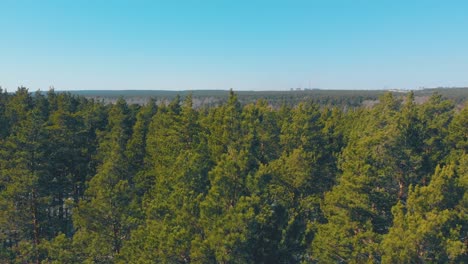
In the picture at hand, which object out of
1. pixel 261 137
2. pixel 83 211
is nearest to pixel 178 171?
pixel 83 211

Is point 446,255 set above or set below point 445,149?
below

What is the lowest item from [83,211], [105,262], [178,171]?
[105,262]

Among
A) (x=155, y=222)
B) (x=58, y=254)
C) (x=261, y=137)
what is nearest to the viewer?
(x=155, y=222)

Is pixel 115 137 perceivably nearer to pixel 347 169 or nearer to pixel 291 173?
pixel 291 173

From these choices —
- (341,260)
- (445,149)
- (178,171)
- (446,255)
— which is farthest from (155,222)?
(445,149)

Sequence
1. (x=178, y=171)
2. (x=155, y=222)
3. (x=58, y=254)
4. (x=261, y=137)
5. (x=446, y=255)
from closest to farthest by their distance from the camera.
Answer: (x=446, y=255) → (x=155, y=222) → (x=58, y=254) → (x=178, y=171) → (x=261, y=137)

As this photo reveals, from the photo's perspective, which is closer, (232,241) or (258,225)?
(232,241)
